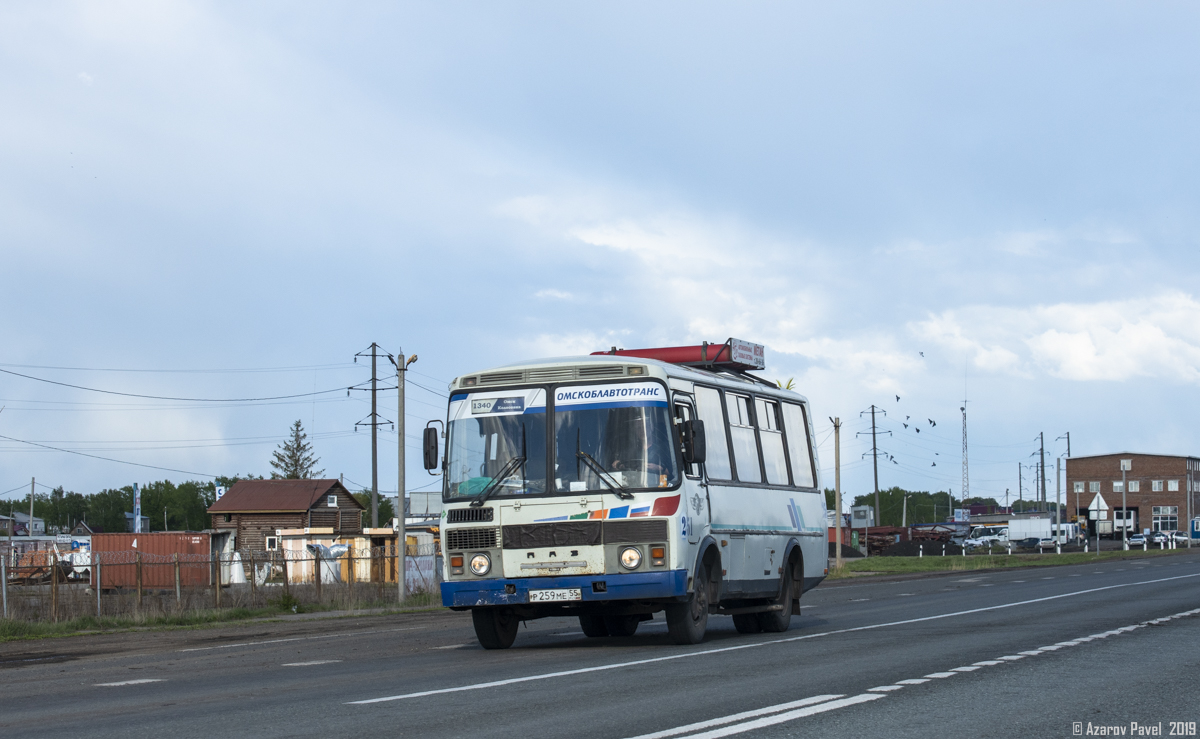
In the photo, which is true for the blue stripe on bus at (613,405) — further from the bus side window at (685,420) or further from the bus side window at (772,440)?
the bus side window at (772,440)

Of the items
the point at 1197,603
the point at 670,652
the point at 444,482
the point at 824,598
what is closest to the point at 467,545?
the point at 444,482

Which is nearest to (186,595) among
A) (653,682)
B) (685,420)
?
(685,420)

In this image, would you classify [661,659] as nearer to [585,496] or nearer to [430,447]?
[585,496]

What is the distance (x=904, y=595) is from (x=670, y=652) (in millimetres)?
18198

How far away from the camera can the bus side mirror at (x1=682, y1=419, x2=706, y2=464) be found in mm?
13570

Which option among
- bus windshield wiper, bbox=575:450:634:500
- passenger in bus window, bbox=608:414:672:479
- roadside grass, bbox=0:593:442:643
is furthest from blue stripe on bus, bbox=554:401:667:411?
roadside grass, bbox=0:593:442:643

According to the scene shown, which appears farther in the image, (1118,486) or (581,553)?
(1118,486)

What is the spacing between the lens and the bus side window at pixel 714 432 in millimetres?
14906

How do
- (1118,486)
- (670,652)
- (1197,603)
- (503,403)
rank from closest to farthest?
(670,652), (503,403), (1197,603), (1118,486)

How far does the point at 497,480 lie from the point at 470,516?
498 millimetres

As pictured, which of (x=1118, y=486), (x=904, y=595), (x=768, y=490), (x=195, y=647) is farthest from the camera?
(x=1118, y=486)

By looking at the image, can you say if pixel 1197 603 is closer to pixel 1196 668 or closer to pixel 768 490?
pixel 768 490

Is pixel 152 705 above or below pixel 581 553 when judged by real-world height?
below

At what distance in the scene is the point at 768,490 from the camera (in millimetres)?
16766
